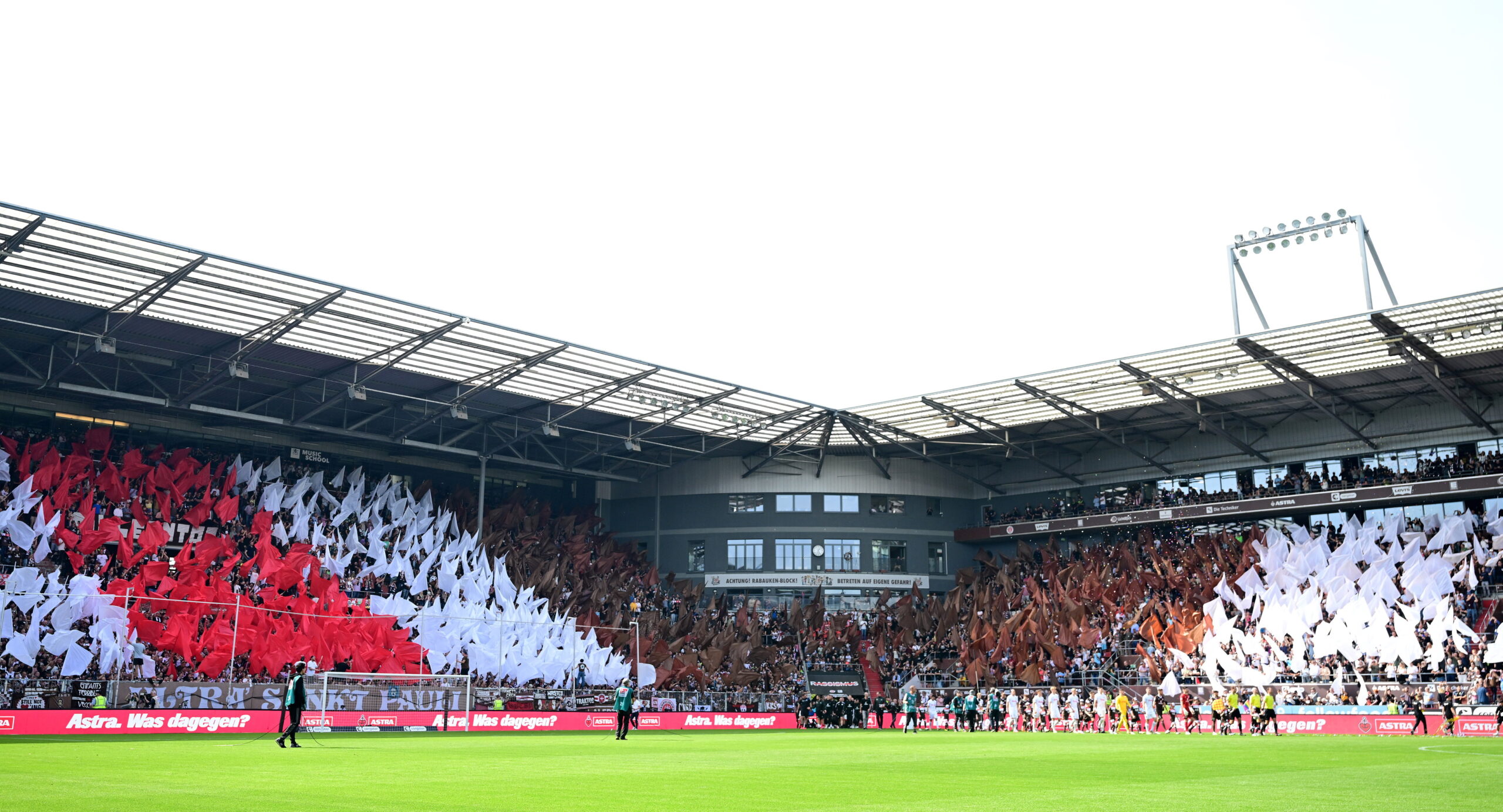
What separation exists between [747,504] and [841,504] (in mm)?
5319

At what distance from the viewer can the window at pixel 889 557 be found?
221 ft

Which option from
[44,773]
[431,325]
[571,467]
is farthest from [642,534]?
[44,773]

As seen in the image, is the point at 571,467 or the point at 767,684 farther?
the point at 571,467

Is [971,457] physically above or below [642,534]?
above

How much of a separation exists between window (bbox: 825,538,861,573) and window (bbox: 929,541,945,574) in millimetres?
4564

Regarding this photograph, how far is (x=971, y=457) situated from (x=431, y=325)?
36845 millimetres

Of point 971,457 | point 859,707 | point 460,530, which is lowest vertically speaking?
point 859,707

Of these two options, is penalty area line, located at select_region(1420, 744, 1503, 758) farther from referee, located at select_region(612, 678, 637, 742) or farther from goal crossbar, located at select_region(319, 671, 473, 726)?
goal crossbar, located at select_region(319, 671, 473, 726)

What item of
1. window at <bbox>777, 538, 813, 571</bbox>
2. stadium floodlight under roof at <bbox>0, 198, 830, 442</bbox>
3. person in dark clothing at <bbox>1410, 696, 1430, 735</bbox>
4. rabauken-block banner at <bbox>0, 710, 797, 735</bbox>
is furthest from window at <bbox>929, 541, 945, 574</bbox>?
person in dark clothing at <bbox>1410, 696, 1430, 735</bbox>

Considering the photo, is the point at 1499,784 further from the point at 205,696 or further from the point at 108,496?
the point at 108,496

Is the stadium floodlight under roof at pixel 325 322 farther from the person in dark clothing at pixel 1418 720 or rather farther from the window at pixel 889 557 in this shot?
the person in dark clothing at pixel 1418 720

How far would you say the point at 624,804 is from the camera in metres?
11.2

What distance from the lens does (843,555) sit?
220 feet

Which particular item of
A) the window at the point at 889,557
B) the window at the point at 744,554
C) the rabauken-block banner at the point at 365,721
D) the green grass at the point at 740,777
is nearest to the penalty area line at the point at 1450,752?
the green grass at the point at 740,777
